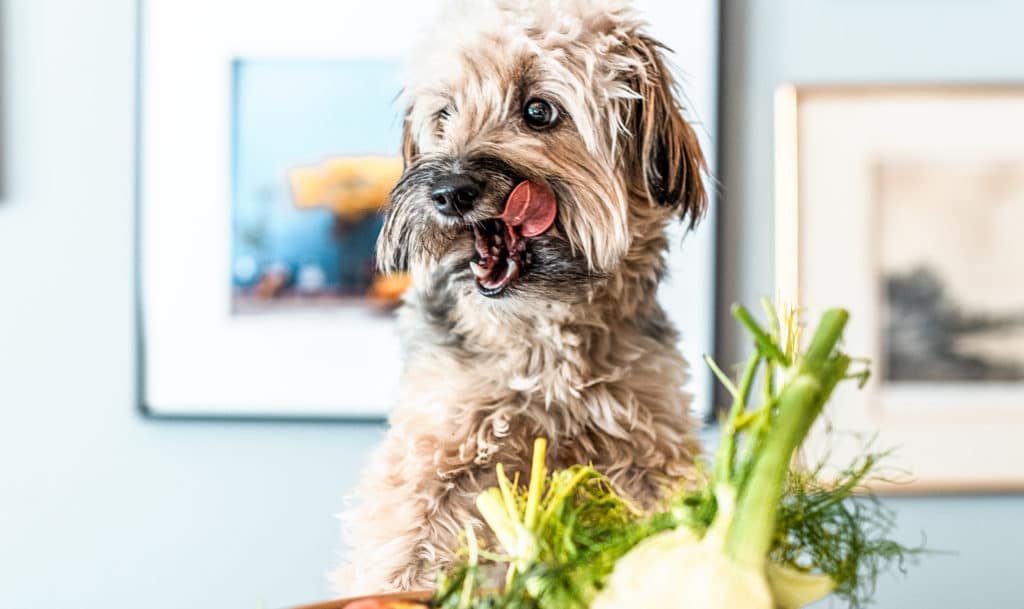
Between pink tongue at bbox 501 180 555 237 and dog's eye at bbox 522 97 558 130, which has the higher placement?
dog's eye at bbox 522 97 558 130

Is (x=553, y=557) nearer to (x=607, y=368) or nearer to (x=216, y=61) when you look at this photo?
(x=607, y=368)

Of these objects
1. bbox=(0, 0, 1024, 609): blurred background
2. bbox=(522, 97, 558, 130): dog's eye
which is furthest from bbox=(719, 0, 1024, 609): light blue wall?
bbox=(522, 97, 558, 130): dog's eye

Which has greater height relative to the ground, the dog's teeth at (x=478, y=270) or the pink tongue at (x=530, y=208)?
the pink tongue at (x=530, y=208)

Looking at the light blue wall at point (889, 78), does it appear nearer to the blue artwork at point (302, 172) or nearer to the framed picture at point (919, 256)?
the framed picture at point (919, 256)

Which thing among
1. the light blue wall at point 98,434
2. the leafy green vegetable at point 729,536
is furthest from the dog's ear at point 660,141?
the light blue wall at point 98,434

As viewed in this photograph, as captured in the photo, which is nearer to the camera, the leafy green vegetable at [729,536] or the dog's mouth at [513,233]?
the leafy green vegetable at [729,536]

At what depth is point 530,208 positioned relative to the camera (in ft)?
2.70

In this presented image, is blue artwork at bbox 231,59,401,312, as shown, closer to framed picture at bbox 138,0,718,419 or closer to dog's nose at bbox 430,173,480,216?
framed picture at bbox 138,0,718,419

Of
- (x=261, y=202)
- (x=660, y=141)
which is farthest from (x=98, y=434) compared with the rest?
(x=660, y=141)

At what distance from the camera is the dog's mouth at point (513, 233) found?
0.82 meters

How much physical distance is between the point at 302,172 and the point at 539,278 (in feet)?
1.76

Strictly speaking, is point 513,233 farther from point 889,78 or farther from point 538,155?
point 889,78

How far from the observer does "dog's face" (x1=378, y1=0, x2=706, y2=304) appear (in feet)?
2.70

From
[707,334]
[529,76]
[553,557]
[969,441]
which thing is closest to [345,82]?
[529,76]
